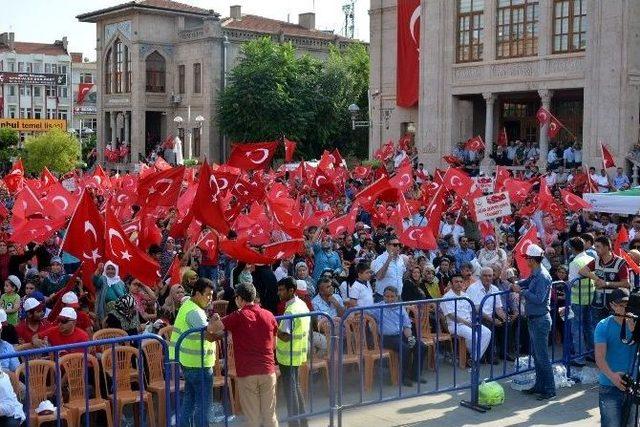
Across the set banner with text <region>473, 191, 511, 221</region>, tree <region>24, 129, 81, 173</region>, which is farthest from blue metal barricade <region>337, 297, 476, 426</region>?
tree <region>24, 129, 81, 173</region>

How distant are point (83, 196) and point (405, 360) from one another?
14.0ft

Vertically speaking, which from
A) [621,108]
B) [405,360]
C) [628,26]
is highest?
[628,26]

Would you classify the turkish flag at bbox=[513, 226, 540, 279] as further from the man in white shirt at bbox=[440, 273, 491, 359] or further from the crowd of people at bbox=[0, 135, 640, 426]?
the man in white shirt at bbox=[440, 273, 491, 359]

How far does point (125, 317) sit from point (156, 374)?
175 centimetres

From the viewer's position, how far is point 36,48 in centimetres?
10262

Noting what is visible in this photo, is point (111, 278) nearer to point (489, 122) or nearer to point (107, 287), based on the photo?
point (107, 287)

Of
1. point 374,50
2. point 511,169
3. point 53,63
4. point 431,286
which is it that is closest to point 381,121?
point 374,50

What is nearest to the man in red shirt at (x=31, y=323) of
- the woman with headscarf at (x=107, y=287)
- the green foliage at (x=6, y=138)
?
the woman with headscarf at (x=107, y=287)

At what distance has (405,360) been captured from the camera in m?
10.4

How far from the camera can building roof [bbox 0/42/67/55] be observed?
10125 centimetres

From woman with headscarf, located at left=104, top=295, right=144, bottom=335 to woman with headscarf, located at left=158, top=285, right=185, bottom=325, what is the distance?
0.32 metres

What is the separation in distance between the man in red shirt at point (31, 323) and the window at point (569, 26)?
25578mm

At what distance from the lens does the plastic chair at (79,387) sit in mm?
8156

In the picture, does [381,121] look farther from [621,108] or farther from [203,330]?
[203,330]
